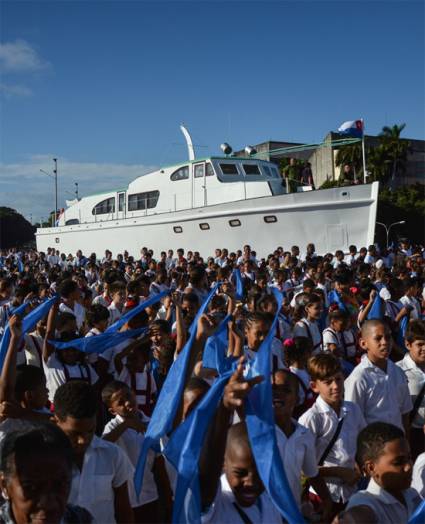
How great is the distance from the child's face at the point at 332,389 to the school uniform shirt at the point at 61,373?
6.08 feet

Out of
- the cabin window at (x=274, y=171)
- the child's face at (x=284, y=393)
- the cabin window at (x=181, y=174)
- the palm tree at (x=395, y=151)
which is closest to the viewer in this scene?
the child's face at (x=284, y=393)

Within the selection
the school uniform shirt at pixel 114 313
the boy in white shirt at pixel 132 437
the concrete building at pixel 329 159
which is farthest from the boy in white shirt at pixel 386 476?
the concrete building at pixel 329 159

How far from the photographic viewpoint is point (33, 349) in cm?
540

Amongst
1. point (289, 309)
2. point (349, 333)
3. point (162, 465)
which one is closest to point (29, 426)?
point (162, 465)

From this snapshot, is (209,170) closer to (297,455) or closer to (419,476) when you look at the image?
(297,455)

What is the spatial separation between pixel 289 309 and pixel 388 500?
4869mm

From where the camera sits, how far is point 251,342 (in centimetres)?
476

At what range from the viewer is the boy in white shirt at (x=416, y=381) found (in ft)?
14.5

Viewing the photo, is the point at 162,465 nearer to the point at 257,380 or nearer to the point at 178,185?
the point at 257,380

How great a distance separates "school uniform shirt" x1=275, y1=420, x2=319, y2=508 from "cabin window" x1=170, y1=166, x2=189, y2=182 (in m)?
17.9

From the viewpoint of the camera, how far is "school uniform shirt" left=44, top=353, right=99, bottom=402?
4555mm

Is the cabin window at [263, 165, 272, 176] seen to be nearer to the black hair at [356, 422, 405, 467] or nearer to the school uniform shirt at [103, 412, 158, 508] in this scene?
the school uniform shirt at [103, 412, 158, 508]

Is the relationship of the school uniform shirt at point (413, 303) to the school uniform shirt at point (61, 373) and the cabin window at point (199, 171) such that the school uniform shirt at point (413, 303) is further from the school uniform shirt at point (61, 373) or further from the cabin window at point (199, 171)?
the cabin window at point (199, 171)

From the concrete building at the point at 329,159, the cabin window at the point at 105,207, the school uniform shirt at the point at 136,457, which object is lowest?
the school uniform shirt at the point at 136,457
